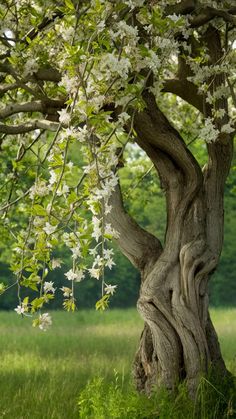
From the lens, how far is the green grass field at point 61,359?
9930 millimetres

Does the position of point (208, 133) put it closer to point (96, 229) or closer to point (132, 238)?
point (132, 238)

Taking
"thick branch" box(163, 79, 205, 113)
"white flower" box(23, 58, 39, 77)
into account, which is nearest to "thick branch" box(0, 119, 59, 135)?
"white flower" box(23, 58, 39, 77)

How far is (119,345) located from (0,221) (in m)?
8.71

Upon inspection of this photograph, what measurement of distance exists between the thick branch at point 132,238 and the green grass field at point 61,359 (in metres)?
1.42

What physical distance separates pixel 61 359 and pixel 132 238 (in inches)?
264

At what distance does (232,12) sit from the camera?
849cm

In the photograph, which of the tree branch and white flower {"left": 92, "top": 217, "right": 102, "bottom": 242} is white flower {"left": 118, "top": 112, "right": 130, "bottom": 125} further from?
the tree branch

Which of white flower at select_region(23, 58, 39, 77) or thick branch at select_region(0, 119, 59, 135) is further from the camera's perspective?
thick branch at select_region(0, 119, 59, 135)

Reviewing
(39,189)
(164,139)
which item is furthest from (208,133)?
(39,189)

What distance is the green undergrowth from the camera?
781cm

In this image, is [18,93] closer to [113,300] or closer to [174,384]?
[174,384]

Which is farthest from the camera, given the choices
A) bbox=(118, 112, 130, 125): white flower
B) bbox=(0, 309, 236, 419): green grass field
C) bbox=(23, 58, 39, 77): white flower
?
bbox=(0, 309, 236, 419): green grass field

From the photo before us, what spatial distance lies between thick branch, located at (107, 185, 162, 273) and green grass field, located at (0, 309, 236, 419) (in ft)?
4.66

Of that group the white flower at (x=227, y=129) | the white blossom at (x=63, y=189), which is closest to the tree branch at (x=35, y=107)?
the white flower at (x=227, y=129)
